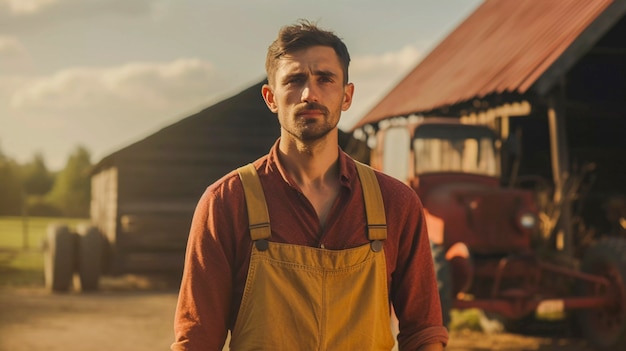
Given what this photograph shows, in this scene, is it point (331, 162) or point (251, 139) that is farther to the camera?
point (251, 139)

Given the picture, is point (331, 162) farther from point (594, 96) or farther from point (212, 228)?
point (594, 96)

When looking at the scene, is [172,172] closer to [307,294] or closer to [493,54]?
[493,54]

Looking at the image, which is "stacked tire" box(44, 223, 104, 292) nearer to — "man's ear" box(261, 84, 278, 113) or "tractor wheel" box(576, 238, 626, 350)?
"tractor wheel" box(576, 238, 626, 350)

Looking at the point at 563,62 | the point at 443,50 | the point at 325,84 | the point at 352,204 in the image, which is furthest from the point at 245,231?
the point at 443,50

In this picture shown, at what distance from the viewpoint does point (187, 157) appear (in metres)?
17.9

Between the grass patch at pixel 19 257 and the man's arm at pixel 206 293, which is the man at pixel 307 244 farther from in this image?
the grass patch at pixel 19 257

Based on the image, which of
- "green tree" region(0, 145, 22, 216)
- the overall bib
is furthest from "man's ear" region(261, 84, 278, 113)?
"green tree" region(0, 145, 22, 216)

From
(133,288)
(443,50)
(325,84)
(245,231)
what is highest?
(443,50)

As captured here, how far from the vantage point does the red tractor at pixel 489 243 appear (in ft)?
26.9

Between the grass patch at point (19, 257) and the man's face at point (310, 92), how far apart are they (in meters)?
17.0

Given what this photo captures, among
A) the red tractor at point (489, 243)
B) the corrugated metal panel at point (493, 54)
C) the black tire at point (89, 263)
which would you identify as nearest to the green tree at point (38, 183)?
the black tire at point (89, 263)

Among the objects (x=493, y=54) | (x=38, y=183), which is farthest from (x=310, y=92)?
(x=38, y=183)

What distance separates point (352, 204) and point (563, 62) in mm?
7700

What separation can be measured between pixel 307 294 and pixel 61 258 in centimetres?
1397
